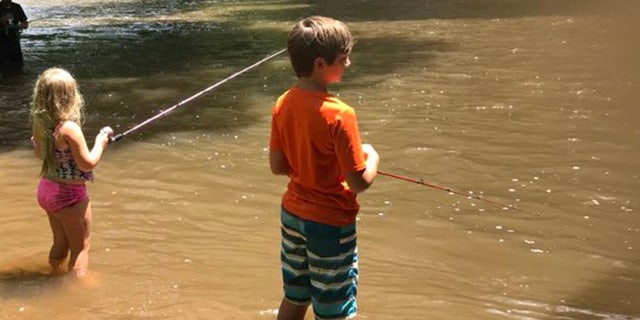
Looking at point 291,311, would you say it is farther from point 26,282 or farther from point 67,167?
point 26,282

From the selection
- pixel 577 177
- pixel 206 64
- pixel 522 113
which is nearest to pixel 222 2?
pixel 206 64

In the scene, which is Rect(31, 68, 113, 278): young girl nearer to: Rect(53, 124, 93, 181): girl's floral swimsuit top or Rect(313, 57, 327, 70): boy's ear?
Rect(53, 124, 93, 181): girl's floral swimsuit top

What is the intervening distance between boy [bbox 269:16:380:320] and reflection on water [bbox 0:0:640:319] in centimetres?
121

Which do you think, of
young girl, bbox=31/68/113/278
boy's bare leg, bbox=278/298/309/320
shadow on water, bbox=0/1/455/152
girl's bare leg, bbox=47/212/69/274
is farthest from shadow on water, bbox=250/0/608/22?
boy's bare leg, bbox=278/298/309/320

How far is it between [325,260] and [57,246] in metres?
2.44

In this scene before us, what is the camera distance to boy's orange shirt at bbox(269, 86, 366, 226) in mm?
3186

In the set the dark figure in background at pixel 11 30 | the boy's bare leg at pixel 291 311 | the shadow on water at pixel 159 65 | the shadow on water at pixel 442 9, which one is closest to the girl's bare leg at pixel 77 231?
the boy's bare leg at pixel 291 311

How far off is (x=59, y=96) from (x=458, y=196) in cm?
352

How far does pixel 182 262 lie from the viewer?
5418 mm

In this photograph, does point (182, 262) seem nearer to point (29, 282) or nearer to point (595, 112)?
point (29, 282)

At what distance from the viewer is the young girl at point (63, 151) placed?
4438mm

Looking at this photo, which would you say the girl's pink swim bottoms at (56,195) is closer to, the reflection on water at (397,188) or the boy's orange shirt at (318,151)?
the reflection on water at (397,188)

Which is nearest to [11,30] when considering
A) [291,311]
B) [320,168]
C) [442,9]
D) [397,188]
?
[397,188]

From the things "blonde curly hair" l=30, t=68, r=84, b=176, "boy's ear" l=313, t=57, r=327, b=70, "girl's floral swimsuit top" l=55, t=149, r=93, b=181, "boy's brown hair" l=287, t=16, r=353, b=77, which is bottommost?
"girl's floral swimsuit top" l=55, t=149, r=93, b=181
